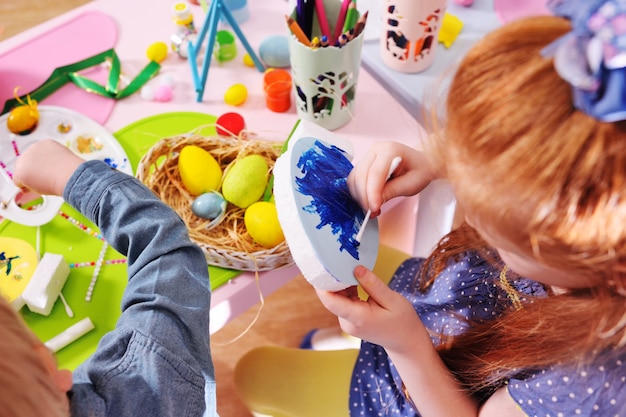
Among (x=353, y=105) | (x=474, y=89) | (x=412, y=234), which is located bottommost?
(x=412, y=234)

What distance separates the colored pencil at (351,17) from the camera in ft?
2.27

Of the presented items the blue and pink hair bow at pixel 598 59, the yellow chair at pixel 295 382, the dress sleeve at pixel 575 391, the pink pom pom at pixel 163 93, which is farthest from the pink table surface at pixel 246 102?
the blue and pink hair bow at pixel 598 59

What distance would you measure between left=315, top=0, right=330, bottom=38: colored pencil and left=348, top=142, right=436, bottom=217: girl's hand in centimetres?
18

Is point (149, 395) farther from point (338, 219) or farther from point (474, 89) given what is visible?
point (474, 89)

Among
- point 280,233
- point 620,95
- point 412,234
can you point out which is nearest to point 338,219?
point 280,233

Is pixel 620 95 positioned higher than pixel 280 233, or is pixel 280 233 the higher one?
pixel 620 95

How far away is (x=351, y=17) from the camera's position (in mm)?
697

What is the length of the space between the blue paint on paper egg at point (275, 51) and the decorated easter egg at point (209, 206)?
0.84 ft

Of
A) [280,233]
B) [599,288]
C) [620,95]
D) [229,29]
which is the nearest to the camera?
[620,95]

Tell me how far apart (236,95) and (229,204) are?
0.18 meters

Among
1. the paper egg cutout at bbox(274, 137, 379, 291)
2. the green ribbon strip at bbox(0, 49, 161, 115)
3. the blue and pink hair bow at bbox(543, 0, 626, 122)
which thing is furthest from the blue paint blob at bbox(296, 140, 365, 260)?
the green ribbon strip at bbox(0, 49, 161, 115)

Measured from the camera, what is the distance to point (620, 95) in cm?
31

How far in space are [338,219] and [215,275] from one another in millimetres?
206

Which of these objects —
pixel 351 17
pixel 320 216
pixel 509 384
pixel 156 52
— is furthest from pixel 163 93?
pixel 509 384
